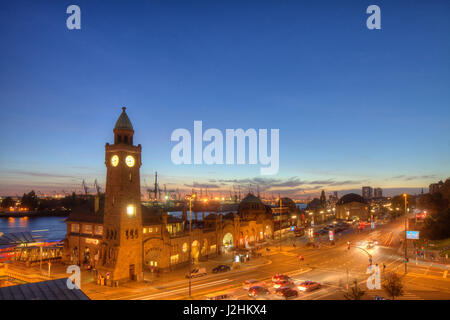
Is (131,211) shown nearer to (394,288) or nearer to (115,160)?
(115,160)

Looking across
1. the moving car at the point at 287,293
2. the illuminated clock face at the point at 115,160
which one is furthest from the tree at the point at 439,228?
the illuminated clock face at the point at 115,160

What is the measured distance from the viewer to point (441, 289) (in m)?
45.6

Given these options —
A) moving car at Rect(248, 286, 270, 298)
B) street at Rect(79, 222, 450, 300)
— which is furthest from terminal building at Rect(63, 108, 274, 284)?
moving car at Rect(248, 286, 270, 298)

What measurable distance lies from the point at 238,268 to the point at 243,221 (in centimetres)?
3323

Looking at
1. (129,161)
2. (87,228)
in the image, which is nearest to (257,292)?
(129,161)

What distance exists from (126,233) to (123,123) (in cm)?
2014

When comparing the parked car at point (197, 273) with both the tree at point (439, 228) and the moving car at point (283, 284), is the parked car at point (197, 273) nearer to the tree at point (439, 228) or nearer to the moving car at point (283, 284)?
the moving car at point (283, 284)

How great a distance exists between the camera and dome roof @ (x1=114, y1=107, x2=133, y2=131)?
5622cm

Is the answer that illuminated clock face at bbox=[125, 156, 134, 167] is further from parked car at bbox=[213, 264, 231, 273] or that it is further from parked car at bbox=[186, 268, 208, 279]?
parked car at bbox=[213, 264, 231, 273]

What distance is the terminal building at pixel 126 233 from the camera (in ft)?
174

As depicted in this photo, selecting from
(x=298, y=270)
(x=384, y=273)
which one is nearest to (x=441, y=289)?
(x=384, y=273)

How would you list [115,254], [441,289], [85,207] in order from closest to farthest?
[441,289] < [115,254] < [85,207]

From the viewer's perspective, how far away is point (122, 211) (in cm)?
5331
